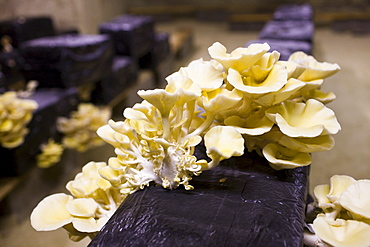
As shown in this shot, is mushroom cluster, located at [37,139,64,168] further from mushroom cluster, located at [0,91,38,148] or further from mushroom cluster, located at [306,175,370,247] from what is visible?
mushroom cluster, located at [306,175,370,247]

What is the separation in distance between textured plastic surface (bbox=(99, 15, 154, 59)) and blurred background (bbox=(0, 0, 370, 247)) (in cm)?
42

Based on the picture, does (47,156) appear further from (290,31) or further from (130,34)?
(290,31)

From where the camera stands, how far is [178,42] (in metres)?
5.74

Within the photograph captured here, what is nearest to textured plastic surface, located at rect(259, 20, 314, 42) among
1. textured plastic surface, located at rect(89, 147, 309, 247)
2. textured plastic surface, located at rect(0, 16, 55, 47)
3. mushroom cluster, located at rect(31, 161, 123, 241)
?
textured plastic surface, located at rect(89, 147, 309, 247)

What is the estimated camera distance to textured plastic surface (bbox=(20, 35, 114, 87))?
2.88 metres

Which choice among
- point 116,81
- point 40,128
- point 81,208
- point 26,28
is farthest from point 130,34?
point 81,208

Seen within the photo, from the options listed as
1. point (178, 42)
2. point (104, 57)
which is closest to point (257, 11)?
point (178, 42)

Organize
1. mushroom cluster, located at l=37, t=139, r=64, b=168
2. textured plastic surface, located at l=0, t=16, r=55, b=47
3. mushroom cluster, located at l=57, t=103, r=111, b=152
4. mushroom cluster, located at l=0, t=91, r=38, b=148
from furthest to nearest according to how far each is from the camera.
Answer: textured plastic surface, located at l=0, t=16, r=55, b=47, mushroom cluster, located at l=57, t=103, r=111, b=152, mushroom cluster, located at l=37, t=139, r=64, b=168, mushroom cluster, located at l=0, t=91, r=38, b=148

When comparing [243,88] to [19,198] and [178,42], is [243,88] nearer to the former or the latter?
[19,198]

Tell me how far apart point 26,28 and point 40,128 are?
2474 mm

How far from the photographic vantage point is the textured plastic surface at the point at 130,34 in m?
3.91

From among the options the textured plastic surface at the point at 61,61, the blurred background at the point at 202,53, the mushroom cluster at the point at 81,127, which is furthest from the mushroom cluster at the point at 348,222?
the textured plastic surface at the point at 61,61

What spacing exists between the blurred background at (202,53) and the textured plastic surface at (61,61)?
70 cm

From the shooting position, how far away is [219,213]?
807 millimetres
